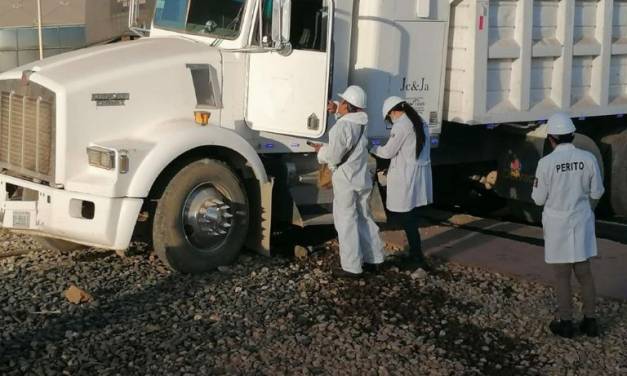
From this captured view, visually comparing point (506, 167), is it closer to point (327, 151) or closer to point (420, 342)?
point (327, 151)

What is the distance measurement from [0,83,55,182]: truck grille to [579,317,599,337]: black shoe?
168 inches

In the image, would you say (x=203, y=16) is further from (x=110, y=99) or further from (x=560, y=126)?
(x=560, y=126)

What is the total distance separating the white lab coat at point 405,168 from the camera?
24.6ft

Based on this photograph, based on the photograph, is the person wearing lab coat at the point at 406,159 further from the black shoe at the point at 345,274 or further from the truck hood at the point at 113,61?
the truck hood at the point at 113,61

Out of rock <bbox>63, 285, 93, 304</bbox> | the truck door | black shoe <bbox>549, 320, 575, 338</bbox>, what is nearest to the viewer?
black shoe <bbox>549, 320, 575, 338</bbox>

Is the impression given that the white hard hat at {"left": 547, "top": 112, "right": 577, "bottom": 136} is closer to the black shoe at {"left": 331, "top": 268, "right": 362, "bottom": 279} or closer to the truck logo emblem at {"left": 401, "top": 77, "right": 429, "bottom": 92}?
the black shoe at {"left": 331, "top": 268, "right": 362, "bottom": 279}

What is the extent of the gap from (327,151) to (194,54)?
1543 mm

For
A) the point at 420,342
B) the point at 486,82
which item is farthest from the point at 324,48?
the point at 420,342

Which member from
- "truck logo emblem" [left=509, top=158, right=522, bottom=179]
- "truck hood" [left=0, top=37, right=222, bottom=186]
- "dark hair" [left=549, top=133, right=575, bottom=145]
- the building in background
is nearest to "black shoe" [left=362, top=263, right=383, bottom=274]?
"truck hood" [left=0, top=37, right=222, bottom=186]

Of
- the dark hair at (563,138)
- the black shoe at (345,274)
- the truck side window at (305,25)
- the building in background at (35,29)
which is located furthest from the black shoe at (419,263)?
the building in background at (35,29)

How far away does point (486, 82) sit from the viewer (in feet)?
29.2

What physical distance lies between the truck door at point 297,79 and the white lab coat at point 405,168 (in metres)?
0.68

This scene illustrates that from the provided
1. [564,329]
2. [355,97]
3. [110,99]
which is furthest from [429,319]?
[110,99]

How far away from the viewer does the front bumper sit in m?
7.07
